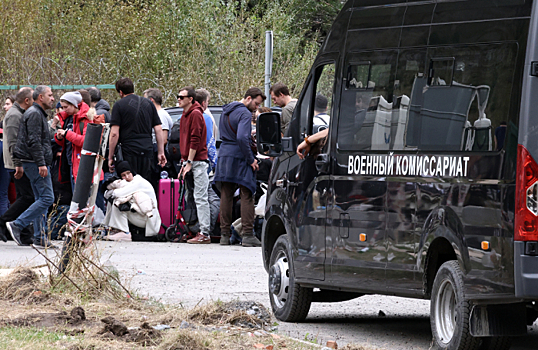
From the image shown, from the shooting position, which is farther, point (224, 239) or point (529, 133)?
point (224, 239)

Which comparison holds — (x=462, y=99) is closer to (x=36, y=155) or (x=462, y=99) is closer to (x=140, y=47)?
(x=36, y=155)

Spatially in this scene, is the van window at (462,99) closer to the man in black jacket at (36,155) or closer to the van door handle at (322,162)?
the van door handle at (322,162)

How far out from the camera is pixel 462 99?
6.26m

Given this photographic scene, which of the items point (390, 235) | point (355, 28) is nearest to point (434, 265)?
point (390, 235)

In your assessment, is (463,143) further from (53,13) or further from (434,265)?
(53,13)

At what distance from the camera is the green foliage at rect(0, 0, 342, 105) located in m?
26.5

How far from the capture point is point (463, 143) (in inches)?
244

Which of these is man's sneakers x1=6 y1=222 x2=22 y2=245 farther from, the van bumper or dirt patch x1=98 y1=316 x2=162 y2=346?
the van bumper

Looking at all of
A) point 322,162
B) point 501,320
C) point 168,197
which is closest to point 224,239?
point 168,197

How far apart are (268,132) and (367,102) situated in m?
1.40

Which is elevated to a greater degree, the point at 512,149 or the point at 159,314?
the point at 512,149

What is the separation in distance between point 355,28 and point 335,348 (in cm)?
254

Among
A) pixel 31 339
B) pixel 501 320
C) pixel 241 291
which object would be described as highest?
pixel 501 320

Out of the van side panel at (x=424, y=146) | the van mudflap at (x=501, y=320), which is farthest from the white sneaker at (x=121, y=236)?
the van mudflap at (x=501, y=320)
